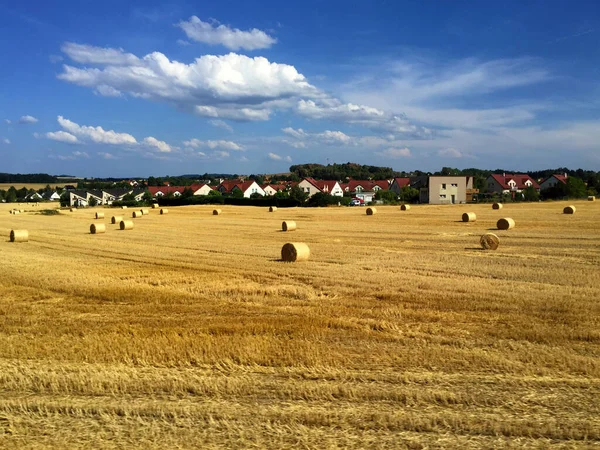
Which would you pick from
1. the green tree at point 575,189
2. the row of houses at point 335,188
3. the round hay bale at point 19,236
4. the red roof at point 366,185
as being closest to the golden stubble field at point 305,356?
the round hay bale at point 19,236

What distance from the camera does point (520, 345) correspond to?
300 inches

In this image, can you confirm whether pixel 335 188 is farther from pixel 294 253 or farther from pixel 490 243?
pixel 294 253

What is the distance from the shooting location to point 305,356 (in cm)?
729

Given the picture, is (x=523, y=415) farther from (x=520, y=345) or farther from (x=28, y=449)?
(x=28, y=449)

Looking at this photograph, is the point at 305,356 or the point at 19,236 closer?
the point at 305,356

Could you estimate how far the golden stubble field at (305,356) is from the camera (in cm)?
522

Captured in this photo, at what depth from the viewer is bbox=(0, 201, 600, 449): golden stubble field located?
17.1 ft

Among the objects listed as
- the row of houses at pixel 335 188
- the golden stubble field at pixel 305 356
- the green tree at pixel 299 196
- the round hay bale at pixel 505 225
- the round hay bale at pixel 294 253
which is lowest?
the golden stubble field at pixel 305 356

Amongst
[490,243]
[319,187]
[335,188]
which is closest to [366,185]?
[335,188]

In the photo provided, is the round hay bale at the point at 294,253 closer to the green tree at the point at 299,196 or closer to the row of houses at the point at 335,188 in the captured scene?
the green tree at the point at 299,196

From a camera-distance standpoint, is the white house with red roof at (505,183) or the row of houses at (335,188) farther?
the white house with red roof at (505,183)

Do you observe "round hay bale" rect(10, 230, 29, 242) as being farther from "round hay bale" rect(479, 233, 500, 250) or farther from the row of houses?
the row of houses

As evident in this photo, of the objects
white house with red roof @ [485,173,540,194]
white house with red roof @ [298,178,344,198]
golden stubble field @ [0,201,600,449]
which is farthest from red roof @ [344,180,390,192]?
golden stubble field @ [0,201,600,449]

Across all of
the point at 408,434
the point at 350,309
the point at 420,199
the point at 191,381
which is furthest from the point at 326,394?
the point at 420,199
